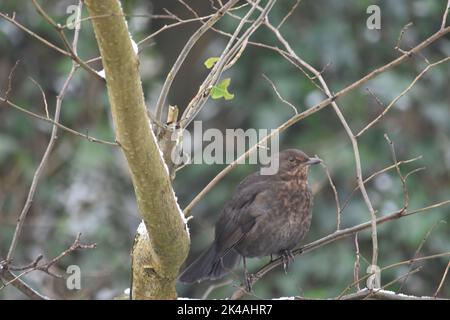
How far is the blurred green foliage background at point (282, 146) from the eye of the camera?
7.00 m

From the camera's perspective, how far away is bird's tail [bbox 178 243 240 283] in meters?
5.35

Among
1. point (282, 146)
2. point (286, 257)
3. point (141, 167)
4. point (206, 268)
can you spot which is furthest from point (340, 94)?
point (282, 146)

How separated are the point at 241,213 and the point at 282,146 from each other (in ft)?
6.66

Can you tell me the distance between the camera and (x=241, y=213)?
5.48 metres

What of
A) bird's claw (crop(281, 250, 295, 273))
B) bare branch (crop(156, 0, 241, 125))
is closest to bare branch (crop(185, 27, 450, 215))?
bare branch (crop(156, 0, 241, 125))

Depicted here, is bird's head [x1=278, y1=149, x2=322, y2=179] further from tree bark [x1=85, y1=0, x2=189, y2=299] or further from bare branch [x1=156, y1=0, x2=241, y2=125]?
bare branch [x1=156, y1=0, x2=241, y2=125]

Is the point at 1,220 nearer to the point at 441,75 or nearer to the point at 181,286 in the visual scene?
the point at 181,286

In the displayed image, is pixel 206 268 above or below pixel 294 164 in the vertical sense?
below

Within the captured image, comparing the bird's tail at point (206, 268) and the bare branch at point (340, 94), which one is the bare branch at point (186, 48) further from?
the bird's tail at point (206, 268)

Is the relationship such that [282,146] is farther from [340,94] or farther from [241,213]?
[340,94]

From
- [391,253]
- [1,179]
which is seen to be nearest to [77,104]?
[1,179]

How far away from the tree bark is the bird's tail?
52.5 inches

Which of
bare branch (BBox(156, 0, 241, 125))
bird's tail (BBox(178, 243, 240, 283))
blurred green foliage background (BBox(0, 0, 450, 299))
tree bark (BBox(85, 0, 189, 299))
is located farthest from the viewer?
blurred green foliage background (BBox(0, 0, 450, 299))

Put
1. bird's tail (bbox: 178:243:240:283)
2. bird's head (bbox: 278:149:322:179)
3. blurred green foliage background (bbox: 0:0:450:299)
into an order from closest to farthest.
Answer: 1. bird's tail (bbox: 178:243:240:283)
2. bird's head (bbox: 278:149:322:179)
3. blurred green foliage background (bbox: 0:0:450:299)
